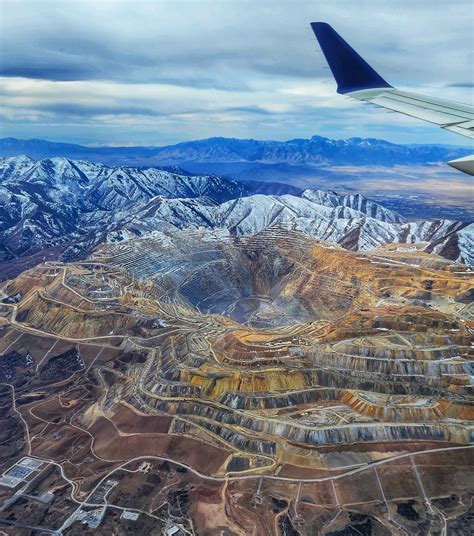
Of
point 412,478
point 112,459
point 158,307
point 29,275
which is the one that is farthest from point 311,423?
point 29,275

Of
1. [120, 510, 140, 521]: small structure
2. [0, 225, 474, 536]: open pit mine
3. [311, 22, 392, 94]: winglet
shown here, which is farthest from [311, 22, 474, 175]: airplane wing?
[120, 510, 140, 521]: small structure

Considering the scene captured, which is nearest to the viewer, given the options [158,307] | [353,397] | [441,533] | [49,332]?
[441,533]

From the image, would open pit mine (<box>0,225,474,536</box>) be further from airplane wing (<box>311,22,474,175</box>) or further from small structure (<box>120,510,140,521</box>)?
airplane wing (<box>311,22,474,175</box>)

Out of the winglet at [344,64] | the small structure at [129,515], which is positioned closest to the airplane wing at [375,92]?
the winglet at [344,64]

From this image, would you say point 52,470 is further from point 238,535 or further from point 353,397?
point 353,397

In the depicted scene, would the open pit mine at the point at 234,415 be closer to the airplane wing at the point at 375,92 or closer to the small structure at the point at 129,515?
the small structure at the point at 129,515

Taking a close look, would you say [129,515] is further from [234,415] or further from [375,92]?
[375,92]

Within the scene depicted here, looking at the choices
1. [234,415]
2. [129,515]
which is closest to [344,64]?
[234,415]
